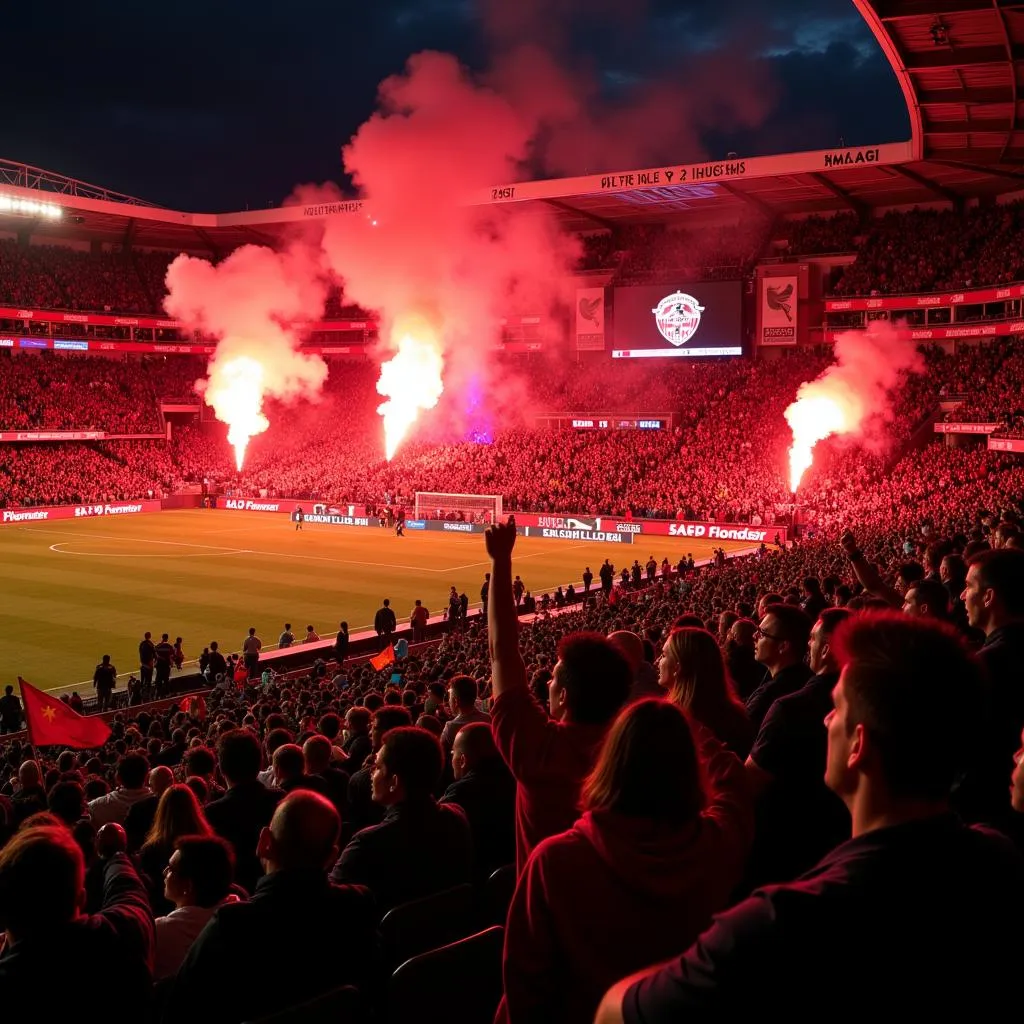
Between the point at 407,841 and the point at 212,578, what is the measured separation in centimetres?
3365

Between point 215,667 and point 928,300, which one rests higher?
point 928,300

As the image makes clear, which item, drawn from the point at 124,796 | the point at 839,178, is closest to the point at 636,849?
the point at 124,796

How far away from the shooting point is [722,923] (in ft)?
5.66

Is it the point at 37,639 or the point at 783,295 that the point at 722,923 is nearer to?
the point at 37,639

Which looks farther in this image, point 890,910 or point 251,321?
point 251,321

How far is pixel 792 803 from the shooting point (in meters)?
3.87

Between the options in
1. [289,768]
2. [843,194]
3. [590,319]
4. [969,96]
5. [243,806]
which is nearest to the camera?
[243,806]

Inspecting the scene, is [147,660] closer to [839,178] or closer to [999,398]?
[999,398]

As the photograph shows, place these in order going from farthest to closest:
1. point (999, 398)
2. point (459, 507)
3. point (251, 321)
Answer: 1. point (251, 321)
2. point (459, 507)
3. point (999, 398)

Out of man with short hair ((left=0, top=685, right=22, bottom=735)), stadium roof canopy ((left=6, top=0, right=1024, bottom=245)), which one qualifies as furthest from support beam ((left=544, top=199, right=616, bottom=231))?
man with short hair ((left=0, top=685, right=22, bottom=735))

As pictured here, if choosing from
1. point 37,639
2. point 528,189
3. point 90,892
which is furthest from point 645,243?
point 90,892

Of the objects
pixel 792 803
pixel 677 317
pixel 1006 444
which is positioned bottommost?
pixel 792 803

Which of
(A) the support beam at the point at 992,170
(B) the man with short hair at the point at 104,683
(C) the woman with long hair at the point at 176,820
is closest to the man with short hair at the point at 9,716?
(B) the man with short hair at the point at 104,683

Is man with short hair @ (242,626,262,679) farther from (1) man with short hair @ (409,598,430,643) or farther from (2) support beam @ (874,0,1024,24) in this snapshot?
(2) support beam @ (874,0,1024,24)
